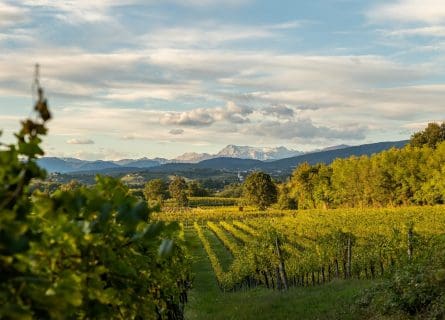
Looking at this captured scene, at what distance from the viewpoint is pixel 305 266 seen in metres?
A: 35.2

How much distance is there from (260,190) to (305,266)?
297 ft

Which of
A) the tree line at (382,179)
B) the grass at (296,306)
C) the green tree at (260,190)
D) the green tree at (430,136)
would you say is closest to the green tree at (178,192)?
the green tree at (260,190)

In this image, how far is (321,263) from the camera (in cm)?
3512

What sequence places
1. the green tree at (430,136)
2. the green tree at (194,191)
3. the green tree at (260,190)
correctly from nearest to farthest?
1. the green tree at (430,136)
2. the green tree at (260,190)
3. the green tree at (194,191)

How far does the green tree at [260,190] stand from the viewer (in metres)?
125

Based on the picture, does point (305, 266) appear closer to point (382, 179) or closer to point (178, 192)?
point (382, 179)

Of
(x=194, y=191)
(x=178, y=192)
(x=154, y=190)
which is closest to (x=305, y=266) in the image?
(x=178, y=192)

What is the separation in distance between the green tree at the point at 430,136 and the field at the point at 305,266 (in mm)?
51001

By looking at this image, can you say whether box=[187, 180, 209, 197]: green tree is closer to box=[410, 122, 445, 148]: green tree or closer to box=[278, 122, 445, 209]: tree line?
box=[278, 122, 445, 209]: tree line

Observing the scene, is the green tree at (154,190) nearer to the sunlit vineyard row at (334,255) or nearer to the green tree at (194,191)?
the green tree at (194,191)

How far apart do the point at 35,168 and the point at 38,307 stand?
0.75m

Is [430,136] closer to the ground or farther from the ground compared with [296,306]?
farther from the ground

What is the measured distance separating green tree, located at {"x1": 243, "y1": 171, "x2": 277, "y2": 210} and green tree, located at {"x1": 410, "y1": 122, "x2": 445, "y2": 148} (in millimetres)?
37107

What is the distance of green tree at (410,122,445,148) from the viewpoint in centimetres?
10544
